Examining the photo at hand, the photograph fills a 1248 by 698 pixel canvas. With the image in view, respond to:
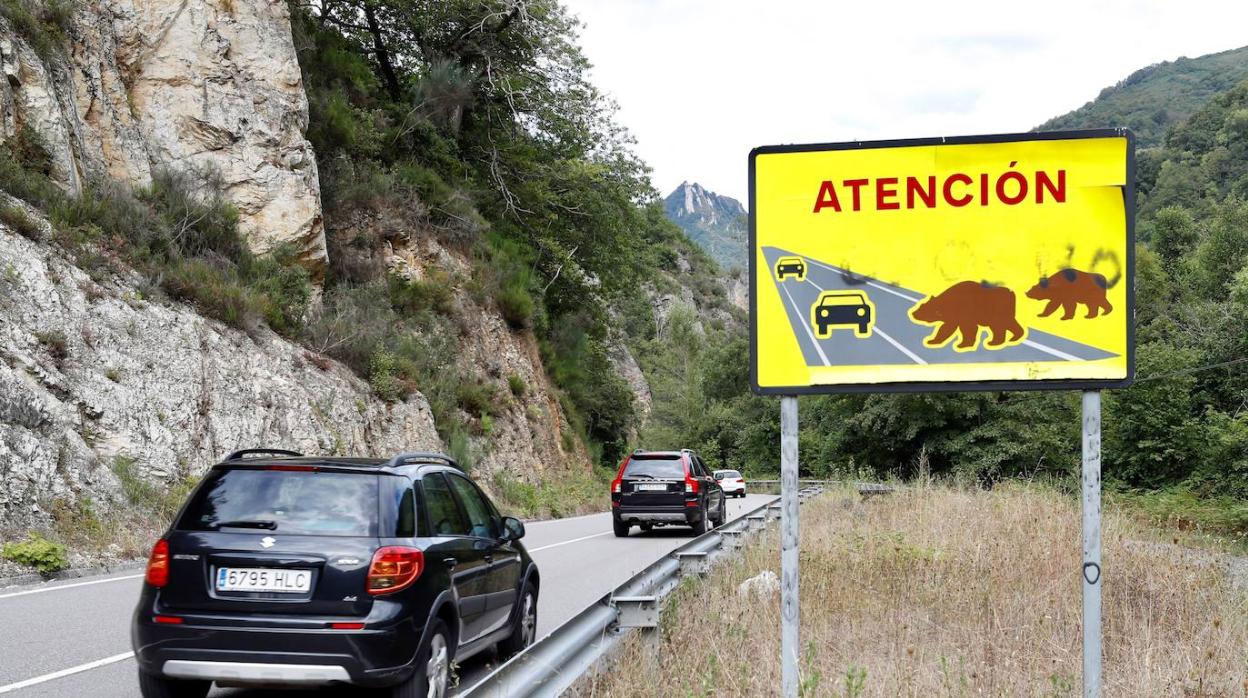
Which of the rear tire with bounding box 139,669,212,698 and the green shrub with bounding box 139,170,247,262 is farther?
the green shrub with bounding box 139,170,247,262

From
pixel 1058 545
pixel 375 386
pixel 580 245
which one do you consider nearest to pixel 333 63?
pixel 580 245

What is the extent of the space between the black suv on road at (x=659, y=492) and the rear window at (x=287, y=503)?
1445cm

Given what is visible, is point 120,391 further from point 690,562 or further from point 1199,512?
point 1199,512

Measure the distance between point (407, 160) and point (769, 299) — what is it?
3220cm

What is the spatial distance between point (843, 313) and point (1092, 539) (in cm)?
161

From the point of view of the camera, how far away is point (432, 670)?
6125mm

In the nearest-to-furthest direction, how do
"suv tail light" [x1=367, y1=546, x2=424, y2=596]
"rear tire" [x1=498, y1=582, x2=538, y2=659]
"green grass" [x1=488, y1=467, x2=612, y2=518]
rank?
"suv tail light" [x1=367, y1=546, x2=424, y2=596], "rear tire" [x1=498, y1=582, x2=538, y2=659], "green grass" [x1=488, y1=467, x2=612, y2=518]

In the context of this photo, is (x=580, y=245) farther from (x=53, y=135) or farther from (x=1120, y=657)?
(x=1120, y=657)

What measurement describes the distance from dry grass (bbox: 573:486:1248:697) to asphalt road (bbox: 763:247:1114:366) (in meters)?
1.63

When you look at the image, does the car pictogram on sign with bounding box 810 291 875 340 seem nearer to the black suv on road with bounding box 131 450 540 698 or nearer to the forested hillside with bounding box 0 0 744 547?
the black suv on road with bounding box 131 450 540 698

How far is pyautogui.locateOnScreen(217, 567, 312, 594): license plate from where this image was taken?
226 inches

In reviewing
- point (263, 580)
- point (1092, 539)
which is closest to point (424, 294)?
point (263, 580)

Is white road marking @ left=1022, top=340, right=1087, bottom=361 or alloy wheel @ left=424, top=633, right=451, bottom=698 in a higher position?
white road marking @ left=1022, top=340, right=1087, bottom=361

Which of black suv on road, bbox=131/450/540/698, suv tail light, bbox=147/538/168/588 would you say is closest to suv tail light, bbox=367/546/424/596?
black suv on road, bbox=131/450/540/698
